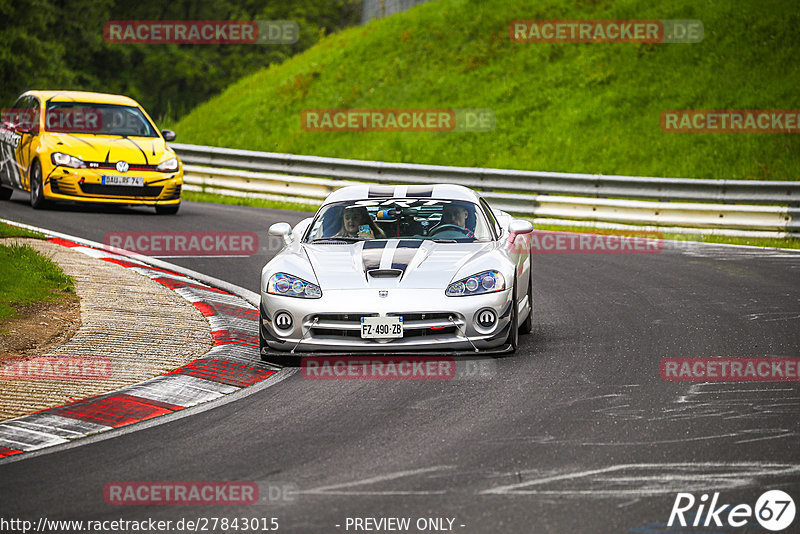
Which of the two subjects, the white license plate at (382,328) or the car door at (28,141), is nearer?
the white license plate at (382,328)

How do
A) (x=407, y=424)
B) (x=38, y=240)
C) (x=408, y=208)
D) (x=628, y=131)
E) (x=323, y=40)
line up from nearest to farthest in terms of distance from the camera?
(x=407, y=424)
(x=408, y=208)
(x=38, y=240)
(x=628, y=131)
(x=323, y=40)

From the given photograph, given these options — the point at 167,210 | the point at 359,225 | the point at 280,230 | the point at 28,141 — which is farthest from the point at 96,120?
the point at 359,225

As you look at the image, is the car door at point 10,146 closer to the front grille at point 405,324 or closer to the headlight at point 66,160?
the headlight at point 66,160

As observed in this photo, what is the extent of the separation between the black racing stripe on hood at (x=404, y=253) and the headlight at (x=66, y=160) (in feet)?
30.6

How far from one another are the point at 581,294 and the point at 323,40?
82.6 feet

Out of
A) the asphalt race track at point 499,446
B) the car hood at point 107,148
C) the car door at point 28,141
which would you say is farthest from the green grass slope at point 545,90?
the asphalt race track at point 499,446

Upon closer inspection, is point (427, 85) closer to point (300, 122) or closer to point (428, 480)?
point (300, 122)

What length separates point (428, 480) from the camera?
17.7 ft

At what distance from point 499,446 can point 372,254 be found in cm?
299

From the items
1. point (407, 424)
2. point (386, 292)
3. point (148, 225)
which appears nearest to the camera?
point (407, 424)

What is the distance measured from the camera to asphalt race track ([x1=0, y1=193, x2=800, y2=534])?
16.4 ft

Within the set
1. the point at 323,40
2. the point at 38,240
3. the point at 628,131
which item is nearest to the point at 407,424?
the point at 38,240

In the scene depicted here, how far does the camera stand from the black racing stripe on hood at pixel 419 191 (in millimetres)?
9633

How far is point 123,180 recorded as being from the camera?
1702 cm
